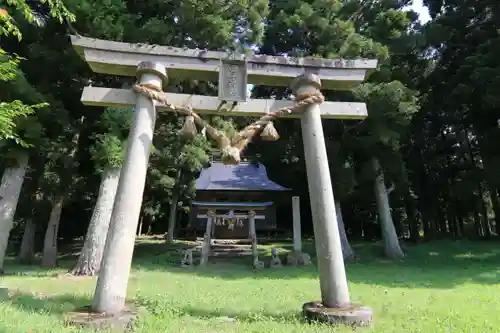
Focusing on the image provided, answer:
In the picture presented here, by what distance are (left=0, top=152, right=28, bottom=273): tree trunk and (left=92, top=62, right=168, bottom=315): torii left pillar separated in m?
6.92

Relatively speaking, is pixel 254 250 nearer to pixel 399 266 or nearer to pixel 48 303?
pixel 399 266

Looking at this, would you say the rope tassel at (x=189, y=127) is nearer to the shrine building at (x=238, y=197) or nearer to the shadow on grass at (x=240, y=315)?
the shadow on grass at (x=240, y=315)

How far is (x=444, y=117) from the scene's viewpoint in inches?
785

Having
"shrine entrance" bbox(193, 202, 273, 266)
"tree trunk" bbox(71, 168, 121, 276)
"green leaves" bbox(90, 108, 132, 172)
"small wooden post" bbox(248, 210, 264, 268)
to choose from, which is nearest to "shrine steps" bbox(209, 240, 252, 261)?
"shrine entrance" bbox(193, 202, 273, 266)

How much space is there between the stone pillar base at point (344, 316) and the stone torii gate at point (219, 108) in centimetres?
1

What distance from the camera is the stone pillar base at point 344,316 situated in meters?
4.49

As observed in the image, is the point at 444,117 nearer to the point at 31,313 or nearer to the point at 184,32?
the point at 184,32

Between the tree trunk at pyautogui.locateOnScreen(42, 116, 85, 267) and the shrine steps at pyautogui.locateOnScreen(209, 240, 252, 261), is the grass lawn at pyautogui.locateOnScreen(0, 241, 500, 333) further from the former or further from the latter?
the tree trunk at pyautogui.locateOnScreen(42, 116, 85, 267)

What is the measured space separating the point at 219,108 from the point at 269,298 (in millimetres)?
3553

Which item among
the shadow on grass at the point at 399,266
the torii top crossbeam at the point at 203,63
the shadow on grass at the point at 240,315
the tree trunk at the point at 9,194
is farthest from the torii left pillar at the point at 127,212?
the tree trunk at the point at 9,194

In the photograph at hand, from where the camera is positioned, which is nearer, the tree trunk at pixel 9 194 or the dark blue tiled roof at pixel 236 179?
the tree trunk at pixel 9 194

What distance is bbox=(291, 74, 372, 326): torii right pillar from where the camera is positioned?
4586 mm

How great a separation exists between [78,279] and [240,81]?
640cm

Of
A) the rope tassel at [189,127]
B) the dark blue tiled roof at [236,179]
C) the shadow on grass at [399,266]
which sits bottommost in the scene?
the shadow on grass at [399,266]
